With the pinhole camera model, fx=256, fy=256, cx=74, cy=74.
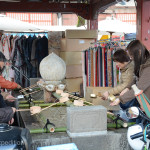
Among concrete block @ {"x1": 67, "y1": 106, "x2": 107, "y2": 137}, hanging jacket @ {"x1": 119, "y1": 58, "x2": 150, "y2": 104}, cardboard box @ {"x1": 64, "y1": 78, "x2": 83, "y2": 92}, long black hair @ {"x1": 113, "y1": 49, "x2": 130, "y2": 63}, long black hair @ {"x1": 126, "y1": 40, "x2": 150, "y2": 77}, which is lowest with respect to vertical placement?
cardboard box @ {"x1": 64, "y1": 78, "x2": 83, "y2": 92}

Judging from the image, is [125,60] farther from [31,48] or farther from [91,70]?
[31,48]

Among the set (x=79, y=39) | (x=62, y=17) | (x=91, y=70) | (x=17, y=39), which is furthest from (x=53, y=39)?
(x=62, y=17)

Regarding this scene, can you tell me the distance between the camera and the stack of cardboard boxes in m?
7.21

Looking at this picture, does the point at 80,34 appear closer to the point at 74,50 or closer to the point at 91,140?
the point at 74,50

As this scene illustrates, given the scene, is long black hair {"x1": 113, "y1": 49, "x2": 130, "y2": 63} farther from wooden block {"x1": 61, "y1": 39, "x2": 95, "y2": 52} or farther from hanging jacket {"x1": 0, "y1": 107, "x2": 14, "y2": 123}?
wooden block {"x1": 61, "y1": 39, "x2": 95, "y2": 52}

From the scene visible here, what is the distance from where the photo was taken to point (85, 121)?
3072 millimetres

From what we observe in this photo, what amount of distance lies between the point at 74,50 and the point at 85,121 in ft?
14.4

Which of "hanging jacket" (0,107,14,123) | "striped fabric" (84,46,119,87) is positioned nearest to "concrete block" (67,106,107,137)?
"hanging jacket" (0,107,14,123)

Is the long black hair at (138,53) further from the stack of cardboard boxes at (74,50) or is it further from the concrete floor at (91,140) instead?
the stack of cardboard boxes at (74,50)

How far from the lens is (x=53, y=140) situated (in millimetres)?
3020

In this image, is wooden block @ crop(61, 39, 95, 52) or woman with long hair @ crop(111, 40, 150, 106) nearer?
woman with long hair @ crop(111, 40, 150, 106)

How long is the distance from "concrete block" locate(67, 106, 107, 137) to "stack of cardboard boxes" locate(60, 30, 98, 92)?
13.7 feet

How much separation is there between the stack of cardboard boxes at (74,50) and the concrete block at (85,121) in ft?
13.7

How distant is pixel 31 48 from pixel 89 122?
23.1 feet
